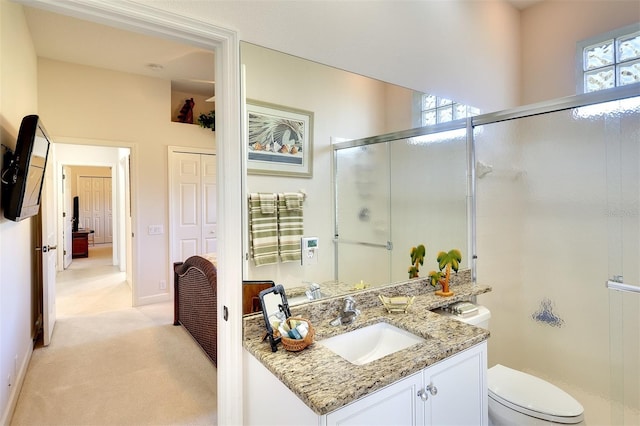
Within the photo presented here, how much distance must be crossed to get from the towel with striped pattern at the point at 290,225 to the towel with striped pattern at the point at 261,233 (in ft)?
0.14

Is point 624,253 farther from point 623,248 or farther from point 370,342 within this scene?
point 370,342

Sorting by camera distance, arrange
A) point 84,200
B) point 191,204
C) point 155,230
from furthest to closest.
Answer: point 84,200 < point 191,204 < point 155,230

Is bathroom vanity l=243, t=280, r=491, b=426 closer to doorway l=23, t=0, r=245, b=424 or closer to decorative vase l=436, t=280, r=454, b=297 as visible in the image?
doorway l=23, t=0, r=245, b=424

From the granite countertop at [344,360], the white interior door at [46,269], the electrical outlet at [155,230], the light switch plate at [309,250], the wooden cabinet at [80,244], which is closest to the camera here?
the granite countertop at [344,360]

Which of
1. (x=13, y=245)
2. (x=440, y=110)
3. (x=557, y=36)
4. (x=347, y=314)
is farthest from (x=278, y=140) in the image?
(x=557, y=36)

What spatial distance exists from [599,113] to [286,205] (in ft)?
6.89

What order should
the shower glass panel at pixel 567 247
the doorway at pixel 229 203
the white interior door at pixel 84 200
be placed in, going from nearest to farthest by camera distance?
1. the doorway at pixel 229 203
2. the shower glass panel at pixel 567 247
3. the white interior door at pixel 84 200

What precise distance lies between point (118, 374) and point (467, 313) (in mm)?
2789

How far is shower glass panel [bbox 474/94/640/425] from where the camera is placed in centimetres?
210

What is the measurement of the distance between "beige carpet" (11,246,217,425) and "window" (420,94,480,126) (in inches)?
102

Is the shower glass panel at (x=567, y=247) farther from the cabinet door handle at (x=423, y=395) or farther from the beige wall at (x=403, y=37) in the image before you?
the cabinet door handle at (x=423, y=395)

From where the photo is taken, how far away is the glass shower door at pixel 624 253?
203cm

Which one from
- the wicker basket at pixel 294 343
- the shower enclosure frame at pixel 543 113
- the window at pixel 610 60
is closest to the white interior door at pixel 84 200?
the shower enclosure frame at pixel 543 113

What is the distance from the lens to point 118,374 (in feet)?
9.04
